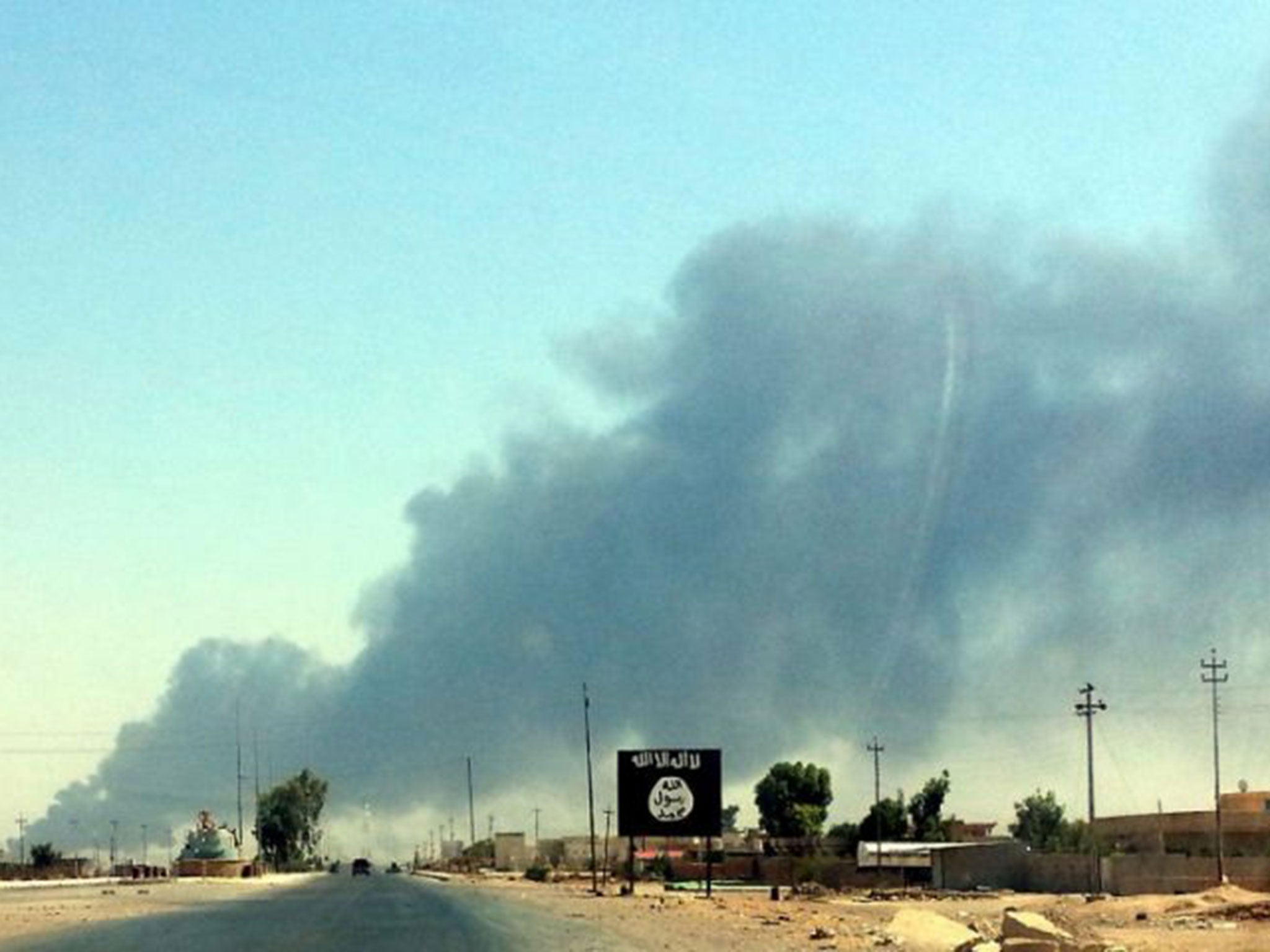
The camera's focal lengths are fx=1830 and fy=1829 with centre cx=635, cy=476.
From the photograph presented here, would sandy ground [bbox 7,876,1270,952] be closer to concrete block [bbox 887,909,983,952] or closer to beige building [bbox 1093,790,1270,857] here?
concrete block [bbox 887,909,983,952]

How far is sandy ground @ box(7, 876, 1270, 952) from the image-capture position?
53625 mm

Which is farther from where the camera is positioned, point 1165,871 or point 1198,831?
point 1198,831

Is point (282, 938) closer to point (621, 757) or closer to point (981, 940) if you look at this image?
point (981, 940)

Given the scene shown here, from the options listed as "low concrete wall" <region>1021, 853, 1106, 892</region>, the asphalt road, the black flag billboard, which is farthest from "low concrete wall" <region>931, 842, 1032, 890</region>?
the asphalt road

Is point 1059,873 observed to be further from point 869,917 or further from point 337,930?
point 337,930

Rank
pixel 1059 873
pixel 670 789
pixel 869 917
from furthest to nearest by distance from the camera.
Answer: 1. pixel 1059 873
2. pixel 670 789
3. pixel 869 917

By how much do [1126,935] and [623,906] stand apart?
37225 millimetres

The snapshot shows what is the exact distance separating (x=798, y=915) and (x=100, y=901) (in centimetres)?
4959

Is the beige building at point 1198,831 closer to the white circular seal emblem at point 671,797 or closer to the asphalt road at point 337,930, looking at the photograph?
the white circular seal emblem at point 671,797

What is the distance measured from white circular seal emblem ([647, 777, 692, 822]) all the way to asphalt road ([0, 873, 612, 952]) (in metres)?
9.41

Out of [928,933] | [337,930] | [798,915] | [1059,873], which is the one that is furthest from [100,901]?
[928,933]

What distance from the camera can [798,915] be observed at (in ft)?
255

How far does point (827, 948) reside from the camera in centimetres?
5025

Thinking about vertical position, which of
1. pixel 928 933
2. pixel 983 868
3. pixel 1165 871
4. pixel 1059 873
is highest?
pixel 928 933
